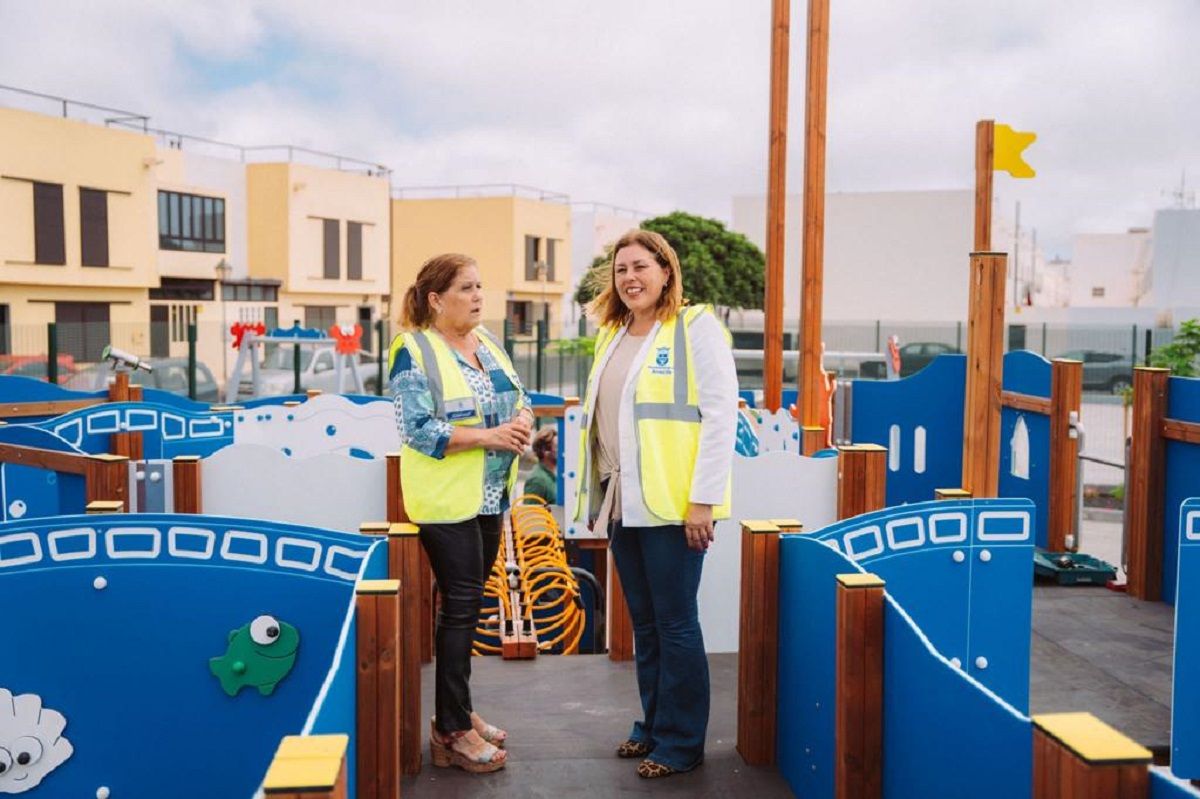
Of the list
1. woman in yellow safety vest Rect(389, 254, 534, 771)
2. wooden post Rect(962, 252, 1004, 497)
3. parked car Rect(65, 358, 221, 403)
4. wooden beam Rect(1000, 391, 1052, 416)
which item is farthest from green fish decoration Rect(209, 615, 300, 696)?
parked car Rect(65, 358, 221, 403)

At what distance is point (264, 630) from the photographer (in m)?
3.05

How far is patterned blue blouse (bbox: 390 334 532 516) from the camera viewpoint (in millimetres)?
3676

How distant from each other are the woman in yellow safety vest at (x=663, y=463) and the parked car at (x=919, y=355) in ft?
75.4

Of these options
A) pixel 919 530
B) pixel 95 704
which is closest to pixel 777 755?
pixel 919 530

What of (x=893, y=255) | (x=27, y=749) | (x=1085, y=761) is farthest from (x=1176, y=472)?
(x=893, y=255)

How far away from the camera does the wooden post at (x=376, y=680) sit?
2.59m

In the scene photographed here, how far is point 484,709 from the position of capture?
440cm

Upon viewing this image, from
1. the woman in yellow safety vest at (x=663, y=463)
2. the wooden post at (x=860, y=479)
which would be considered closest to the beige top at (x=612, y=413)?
the woman in yellow safety vest at (x=663, y=463)

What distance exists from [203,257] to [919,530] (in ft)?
122

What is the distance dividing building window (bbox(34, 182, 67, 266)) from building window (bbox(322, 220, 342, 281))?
11.7 metres

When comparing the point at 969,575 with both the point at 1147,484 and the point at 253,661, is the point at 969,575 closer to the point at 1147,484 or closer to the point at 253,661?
the point at 253,661

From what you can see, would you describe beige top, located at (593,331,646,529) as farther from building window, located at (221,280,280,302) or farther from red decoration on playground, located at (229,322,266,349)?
building window, located at (221,280,280,302)

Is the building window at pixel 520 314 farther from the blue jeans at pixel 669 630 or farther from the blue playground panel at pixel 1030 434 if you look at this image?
the blue jeans at pixel 669 630

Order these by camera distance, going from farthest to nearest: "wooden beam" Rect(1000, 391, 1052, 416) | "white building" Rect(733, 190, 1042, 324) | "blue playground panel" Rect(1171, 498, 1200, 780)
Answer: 1. "white building" Rect(733, 190, 1042, 324)
2. "wooden beam" Rect(1000, 391, 1052, 416)
3. "blue playground panel" Rect(1171, 498, 1200, 780)
